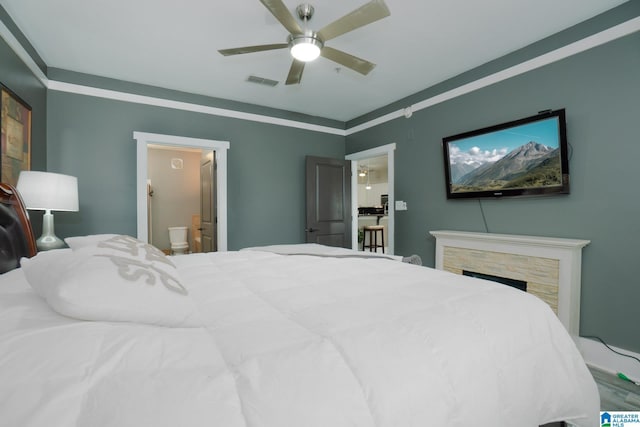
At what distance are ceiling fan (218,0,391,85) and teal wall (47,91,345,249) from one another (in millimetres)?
1828

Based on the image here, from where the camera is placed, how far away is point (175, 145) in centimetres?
373

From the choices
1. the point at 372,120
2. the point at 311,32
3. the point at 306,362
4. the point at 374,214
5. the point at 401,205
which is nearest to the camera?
the point at 306,362

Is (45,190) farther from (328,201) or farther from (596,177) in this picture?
(596,177)

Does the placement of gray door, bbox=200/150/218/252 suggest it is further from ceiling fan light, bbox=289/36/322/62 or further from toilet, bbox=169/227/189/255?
ceiling fan light, bbox=289/36/322/62

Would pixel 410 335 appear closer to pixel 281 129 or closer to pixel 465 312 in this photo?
pixel 465 312

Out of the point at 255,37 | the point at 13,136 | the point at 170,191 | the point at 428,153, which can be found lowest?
the point at 170,191

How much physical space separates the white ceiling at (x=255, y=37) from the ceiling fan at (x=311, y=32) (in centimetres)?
28

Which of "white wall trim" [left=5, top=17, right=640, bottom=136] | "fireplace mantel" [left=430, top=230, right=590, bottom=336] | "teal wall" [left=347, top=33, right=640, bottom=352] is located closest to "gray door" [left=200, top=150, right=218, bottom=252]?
"white wall trim" [left=5, top=17, right=640, bottom=136]

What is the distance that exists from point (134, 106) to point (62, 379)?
3759mm

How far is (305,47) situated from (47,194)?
2311 mm

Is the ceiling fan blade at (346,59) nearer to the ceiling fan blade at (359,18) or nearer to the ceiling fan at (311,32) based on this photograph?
the ceiling fan at (311,32)

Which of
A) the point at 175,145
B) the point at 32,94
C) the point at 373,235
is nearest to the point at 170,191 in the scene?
the point at 175,145

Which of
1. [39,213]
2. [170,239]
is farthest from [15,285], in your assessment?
[170,239]

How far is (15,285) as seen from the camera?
1.09 metres
